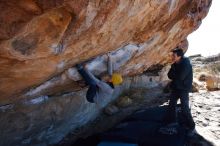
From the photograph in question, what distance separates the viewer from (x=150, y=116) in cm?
916

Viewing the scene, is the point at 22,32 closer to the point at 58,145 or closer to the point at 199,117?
the point at 58,145

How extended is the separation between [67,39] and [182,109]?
394cm

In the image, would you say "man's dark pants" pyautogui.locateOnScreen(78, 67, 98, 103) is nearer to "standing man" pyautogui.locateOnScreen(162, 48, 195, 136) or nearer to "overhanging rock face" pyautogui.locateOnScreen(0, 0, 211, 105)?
"overhanging rock face" pyautogui.locateOnScreen(0, 0, 211, 105)

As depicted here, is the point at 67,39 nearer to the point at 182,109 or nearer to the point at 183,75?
the point at 183,75

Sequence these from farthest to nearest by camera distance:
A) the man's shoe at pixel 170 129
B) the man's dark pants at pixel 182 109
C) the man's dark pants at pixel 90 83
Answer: the man's dark pants at pixel 182 109 → the man's shoe at pixel 170 129 → the man's dark pants at pixel 90 83

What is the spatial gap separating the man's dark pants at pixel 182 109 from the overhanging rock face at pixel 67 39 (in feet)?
4.51

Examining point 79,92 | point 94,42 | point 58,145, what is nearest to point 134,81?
point 79,92

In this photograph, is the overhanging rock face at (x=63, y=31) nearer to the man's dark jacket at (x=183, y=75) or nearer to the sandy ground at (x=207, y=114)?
the man's dark jacket at (x=183, y=75)

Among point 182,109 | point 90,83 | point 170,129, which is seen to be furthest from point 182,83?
point 90,83

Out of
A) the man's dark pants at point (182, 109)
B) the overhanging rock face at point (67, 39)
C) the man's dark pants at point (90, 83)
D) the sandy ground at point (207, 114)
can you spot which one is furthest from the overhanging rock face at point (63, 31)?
the sandy ground at point (207, 114)

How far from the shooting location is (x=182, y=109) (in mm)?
8469

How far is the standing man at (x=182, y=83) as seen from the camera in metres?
8.12

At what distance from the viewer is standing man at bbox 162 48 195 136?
8.12 metres

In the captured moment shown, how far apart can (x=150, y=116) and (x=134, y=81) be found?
279 cm
